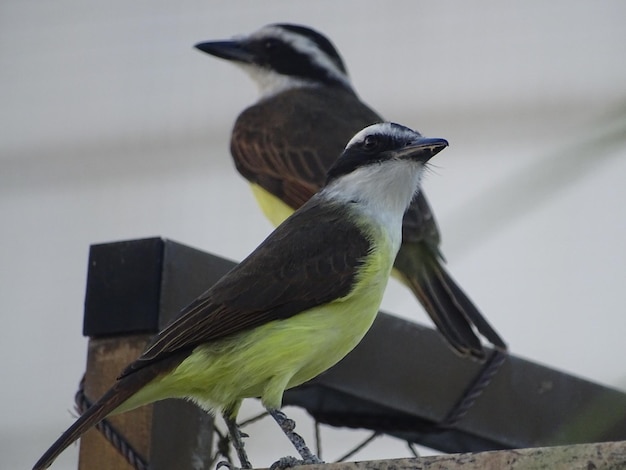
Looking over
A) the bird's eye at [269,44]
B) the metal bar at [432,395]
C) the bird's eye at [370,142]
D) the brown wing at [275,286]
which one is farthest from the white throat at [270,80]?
the brown wing at [275,286]

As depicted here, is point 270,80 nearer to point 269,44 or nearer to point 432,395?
point 269,44

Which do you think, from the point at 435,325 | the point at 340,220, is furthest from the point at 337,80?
the point at 340,220

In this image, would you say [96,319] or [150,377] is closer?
[150,377]

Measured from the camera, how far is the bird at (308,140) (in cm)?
374

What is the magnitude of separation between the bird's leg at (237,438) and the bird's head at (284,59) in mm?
2956

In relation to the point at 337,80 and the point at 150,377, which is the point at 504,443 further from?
the point at 337,80

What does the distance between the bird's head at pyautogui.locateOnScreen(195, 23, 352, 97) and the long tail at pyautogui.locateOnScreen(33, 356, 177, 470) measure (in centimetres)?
318

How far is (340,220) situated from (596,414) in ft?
7.21

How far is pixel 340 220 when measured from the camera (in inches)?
113

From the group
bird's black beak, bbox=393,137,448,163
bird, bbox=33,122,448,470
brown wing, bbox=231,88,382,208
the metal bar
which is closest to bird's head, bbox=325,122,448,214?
bird's black beak, bbox=393,137,448,163

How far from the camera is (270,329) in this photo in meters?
2.51

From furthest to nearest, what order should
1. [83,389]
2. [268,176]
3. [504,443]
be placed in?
[268,176], [504,443], [83,389]

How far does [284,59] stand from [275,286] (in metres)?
3.02

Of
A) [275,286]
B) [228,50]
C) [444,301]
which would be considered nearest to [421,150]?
[275,286]
